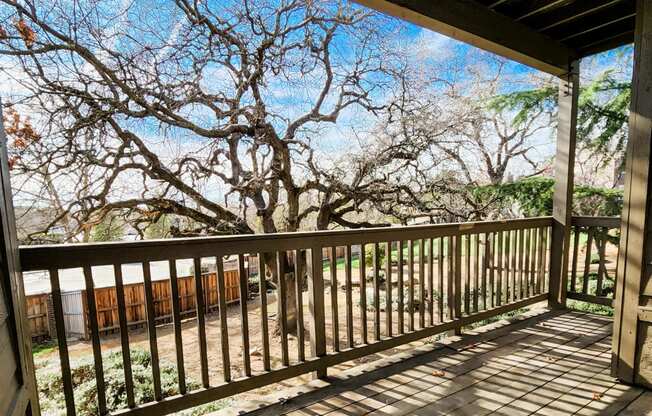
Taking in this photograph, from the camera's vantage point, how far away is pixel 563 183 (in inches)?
140

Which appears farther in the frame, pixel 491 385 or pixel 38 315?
pixel 38 315

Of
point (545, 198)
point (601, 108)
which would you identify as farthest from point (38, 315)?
point (601, 108)

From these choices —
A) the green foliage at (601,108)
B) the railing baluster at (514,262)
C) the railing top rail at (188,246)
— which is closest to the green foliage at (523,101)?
the green foliage at (601,108)

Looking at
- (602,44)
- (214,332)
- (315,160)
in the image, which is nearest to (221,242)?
(602,44)

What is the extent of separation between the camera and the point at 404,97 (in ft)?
22.2

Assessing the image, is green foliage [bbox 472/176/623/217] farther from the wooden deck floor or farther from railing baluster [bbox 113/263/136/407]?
railing baluster [bbox 113/263/136/407]

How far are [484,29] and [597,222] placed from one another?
7.82 feet

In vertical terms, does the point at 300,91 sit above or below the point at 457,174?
above

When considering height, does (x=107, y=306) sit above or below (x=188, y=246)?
below

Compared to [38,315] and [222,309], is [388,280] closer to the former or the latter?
[222,309]

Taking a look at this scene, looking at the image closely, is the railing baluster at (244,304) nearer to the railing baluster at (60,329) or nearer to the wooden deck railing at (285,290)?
the wooden deck railing at (285,290)

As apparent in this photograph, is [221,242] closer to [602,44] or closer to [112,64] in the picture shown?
[602,44]

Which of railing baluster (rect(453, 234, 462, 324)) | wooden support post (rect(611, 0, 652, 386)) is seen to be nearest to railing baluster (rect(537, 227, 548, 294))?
railing baluster (rect(453, 234, 462, 324))

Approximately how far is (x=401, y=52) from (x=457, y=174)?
9.38 feet
